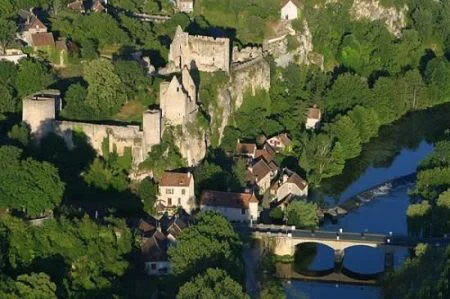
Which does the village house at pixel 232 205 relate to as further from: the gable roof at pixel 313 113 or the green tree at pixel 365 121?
the green tree at pixel 365 121

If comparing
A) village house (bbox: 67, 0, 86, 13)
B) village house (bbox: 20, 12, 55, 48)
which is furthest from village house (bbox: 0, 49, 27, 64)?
village house (bbox: 67, 0, 86, 13)

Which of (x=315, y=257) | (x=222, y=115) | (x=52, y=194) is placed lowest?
(x=315, y=257)

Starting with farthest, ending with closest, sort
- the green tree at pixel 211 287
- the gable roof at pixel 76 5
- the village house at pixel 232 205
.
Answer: the gable roof at pixel 76 5
the village house at pixel 232 205
the green tree at pixel 211 287

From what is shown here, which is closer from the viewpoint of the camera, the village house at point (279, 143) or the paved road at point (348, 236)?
the paved road at point (348, 236)

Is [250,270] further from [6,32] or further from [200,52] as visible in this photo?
[6,32]

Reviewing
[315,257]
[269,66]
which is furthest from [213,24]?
[315,257]

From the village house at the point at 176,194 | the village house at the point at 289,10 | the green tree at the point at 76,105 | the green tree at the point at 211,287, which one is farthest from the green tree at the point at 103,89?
the village house at the point at 289,10

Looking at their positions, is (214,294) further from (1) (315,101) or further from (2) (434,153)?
(1) (315,101)

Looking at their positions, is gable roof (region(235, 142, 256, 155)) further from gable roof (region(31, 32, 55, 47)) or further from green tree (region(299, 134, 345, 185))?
gable roof (region(31, 32, 55, 47))
